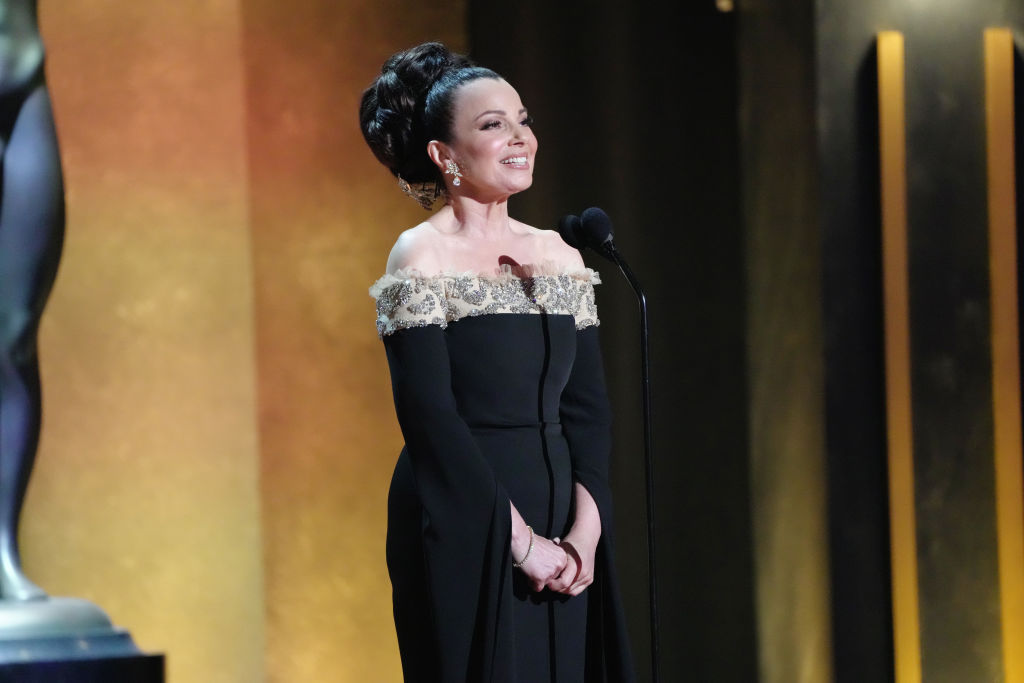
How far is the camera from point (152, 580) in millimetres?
4176

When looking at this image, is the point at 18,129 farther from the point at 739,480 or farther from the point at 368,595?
the point at 739,480

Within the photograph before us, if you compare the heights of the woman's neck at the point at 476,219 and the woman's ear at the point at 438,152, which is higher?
the woman's ear at the point at 438,152

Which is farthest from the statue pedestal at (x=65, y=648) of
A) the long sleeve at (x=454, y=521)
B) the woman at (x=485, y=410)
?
the long sleeve at (x=454, y=521)

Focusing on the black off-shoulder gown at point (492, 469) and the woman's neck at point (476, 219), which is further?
the woman's neck at point (476, 219)

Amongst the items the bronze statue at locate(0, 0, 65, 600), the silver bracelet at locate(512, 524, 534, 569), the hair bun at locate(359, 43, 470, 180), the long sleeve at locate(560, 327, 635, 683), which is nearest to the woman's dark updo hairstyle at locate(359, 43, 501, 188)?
the hair bun at locate(359, 43, 470, 180)

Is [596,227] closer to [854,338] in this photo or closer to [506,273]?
[506,273]

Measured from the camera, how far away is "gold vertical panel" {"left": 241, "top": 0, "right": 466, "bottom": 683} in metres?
4.23

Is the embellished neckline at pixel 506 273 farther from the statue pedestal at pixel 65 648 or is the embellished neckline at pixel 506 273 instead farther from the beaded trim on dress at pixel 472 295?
the statue pedestal at pixel 65 648

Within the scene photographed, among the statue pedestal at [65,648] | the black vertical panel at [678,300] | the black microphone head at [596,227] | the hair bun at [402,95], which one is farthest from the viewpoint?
the black vertical panel at [678,300]

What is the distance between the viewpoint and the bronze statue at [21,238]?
3557 millimetres

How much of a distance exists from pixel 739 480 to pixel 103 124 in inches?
92.2

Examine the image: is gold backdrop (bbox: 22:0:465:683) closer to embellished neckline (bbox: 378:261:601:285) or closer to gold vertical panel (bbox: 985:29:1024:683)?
gold vertical panel (bbox: 985:29:1024:683)

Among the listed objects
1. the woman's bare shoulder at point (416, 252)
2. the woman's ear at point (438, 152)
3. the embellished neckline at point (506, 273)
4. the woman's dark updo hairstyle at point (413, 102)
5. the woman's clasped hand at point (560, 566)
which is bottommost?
the woman's clasped hand at point (560, 566)

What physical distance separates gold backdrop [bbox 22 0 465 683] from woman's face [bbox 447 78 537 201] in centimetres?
215
